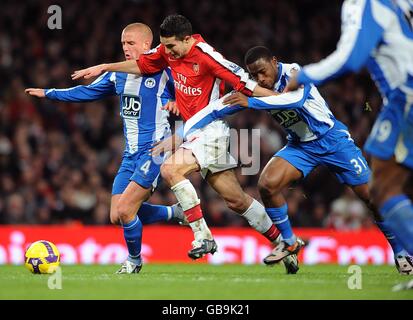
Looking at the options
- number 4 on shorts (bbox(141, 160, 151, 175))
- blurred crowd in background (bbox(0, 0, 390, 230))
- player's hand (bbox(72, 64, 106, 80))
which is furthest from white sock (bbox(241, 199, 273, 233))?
blurred crowd in background (bbox(0, 0, 390, 230))

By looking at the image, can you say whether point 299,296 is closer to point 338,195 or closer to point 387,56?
point 387,56

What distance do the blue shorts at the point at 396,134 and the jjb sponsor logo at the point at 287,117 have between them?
2.24m

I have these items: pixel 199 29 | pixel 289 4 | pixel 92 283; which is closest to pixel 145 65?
pixel 92 283

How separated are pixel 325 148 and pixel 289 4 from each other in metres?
11.5

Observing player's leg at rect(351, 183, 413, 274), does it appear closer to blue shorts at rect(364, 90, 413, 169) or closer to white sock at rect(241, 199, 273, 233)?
white sock at rect(241, 199, 273, 233)

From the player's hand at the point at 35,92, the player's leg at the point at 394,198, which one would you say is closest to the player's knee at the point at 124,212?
the player's hand at the point at 35,92

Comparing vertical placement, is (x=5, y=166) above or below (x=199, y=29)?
below

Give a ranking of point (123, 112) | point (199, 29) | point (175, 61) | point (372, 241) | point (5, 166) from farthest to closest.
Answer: point (199, 29) → point (5, 166) → point (372, 241) → point (123, 112) → point (175, 61)

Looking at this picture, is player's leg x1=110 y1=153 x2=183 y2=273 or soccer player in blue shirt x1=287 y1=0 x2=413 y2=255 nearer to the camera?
soccer player in blue shirt x1=287 y1=0 x2=413 y2=255

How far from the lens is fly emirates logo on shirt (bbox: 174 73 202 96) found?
848cm

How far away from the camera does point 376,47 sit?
6297 millimetres

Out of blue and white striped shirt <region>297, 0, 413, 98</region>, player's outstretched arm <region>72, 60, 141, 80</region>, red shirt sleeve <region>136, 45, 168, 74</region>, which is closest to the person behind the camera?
blue and white striped shirt <region>297, 0, 413, 98</region>

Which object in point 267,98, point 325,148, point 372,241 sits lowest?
point 372,241

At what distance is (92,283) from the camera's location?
23.7ft
